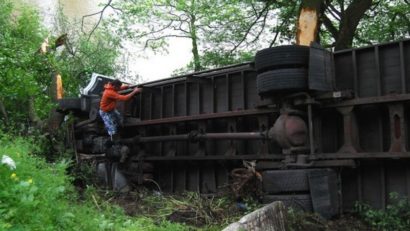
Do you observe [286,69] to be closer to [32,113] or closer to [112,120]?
[112,120]

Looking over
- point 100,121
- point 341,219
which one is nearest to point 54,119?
point 100,121

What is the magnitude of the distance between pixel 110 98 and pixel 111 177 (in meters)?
1.83

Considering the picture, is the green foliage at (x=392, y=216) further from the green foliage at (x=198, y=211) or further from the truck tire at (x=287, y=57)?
the truck tire at (x=287, y=57)

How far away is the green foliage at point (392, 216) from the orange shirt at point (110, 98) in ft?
19.5

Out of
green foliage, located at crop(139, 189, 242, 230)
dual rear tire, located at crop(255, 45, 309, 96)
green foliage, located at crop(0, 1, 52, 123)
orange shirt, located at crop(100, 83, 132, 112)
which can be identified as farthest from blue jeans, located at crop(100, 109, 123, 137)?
dual rear tire, located at crop(255, 45, 309, 96)

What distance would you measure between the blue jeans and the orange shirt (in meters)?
0.13

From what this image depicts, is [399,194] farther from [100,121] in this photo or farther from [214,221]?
[100,121]

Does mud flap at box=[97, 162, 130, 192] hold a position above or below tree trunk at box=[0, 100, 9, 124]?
below

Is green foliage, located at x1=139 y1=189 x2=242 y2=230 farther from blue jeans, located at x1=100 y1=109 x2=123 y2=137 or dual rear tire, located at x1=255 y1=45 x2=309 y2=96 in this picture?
blue jeans, located at x1=100 y1=109 x2=123 y2=137

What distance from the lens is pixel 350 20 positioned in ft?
40.6

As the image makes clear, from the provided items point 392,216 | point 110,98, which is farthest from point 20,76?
point 392,216

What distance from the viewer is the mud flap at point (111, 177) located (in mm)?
10397

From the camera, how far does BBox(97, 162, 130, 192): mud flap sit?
1040 centimetres

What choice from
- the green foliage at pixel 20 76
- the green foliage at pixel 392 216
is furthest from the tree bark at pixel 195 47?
the green foliage at pixel 392 216
